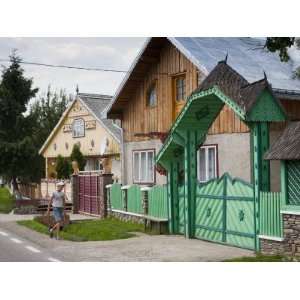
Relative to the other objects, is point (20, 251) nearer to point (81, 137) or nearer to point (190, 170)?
point (190, 170)

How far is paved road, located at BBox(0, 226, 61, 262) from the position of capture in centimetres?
984

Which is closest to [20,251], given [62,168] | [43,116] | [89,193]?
[43,116]

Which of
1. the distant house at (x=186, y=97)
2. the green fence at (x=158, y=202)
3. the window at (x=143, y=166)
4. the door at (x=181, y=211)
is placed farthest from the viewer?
the window at (x=143, y=166)

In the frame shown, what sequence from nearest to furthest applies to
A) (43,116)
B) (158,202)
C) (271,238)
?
(271,238) → (43,116) → (158,202)

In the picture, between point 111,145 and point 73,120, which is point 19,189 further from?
point 111,145

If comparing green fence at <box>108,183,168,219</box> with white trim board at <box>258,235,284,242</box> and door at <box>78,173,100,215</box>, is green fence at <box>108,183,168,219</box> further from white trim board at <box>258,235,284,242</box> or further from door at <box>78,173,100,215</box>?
white trim board at <box>258,235,284,242</box>

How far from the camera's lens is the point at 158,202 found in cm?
1336

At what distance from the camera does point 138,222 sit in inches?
558

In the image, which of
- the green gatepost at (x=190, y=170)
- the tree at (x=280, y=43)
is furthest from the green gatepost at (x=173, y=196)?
the tree at (x=280, y=43)

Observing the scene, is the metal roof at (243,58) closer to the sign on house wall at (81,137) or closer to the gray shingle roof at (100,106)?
the gray shingle roof at (100,106)

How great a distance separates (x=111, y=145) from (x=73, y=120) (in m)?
2.66

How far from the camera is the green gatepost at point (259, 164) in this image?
33.1 ft

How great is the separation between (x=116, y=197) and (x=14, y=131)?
429 cm

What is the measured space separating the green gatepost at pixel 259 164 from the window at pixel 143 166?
5.24 m
